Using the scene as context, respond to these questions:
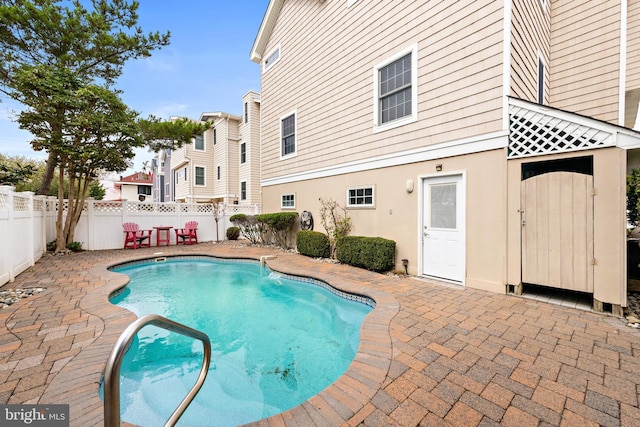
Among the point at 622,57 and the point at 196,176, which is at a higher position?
the point at 622,57

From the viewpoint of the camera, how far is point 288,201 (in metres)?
10.0

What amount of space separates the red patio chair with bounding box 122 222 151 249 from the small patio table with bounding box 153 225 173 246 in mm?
311

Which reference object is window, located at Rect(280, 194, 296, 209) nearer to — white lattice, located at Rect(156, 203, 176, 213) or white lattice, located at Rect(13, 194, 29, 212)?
white lattice, located at Rect(156, 203, 176, 213)

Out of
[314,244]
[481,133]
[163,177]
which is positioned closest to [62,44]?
[314,244]

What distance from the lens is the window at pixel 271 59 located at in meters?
10.4

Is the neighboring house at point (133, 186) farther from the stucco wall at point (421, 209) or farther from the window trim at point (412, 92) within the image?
the window trim at point (412, 92)

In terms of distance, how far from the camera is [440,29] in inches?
210

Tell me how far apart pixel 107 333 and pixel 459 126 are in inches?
249

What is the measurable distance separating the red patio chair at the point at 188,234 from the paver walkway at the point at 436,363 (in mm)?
7008

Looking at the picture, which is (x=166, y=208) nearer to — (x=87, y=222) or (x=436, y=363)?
(x=87, y=222)

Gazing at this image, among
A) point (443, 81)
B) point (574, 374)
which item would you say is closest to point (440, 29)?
point (443, 81)

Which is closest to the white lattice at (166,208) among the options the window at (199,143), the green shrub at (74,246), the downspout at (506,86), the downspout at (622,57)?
the green shrub at (74,246)

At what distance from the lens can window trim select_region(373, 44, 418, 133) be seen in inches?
227

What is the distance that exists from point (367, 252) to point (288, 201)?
15.1 feet
